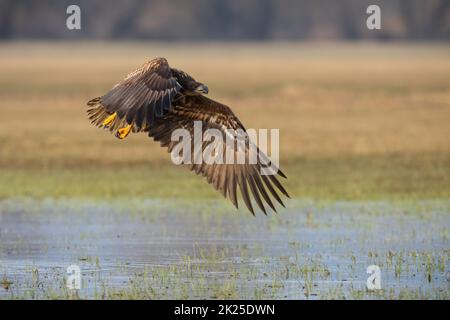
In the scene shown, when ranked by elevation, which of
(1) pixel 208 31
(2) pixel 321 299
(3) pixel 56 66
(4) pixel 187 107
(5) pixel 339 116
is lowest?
(2) pixel 321 299

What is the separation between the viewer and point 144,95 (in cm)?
1077

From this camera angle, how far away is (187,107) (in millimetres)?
12016

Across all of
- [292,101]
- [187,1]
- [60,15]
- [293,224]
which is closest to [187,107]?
[293,224]

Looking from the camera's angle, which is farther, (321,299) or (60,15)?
(60,15)

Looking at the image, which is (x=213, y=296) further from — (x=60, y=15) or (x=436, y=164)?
(x=60, y=15)

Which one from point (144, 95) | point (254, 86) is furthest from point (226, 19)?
point (144, 95)

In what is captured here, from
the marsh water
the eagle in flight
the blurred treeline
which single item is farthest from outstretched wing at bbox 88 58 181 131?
the blurred treeline

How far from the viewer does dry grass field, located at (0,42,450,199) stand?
1900 centimetres

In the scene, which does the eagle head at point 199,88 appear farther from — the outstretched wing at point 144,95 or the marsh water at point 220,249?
the marsh water at point 220,249

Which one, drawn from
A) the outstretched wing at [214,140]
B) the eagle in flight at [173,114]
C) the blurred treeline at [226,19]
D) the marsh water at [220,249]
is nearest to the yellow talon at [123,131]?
the eagle in flight at [173,114]

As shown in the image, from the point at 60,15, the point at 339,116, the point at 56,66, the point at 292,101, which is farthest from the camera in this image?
→ the point at 60,15

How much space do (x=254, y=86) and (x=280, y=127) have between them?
17.1m

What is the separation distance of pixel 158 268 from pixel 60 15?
78.0 meters

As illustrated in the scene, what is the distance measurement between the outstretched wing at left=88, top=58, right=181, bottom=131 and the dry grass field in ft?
22.8
